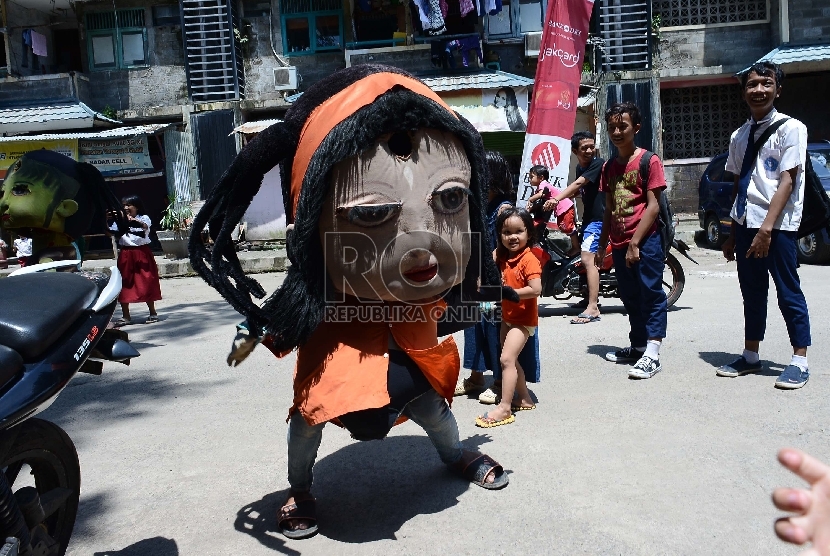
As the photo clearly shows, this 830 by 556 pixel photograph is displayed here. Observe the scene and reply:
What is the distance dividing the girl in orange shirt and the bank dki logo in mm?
6786

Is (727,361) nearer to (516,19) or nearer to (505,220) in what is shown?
(505,220)

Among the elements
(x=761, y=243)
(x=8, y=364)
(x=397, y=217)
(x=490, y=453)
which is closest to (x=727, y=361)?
(x=761, y=243)

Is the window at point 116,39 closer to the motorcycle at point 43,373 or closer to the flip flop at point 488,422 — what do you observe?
the flip flop at point 488,422

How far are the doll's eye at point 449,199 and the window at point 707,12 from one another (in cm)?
1439

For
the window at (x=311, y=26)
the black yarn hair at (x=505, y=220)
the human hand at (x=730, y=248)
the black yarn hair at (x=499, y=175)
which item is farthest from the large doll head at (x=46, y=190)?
the window at (x=311, y=26)

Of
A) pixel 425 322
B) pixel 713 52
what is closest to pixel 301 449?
pixel 425 322

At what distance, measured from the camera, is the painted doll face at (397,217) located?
2.45m

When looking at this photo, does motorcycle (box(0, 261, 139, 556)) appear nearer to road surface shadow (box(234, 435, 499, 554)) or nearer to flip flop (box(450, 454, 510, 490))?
road surface shadow (box(234, 435, 499, 554))

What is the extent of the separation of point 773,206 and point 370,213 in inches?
108

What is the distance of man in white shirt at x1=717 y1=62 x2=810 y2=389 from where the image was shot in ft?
13.5

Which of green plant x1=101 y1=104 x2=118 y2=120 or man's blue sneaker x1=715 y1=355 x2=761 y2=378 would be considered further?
green plant x1=101 y1=104 x2=118 y2=120

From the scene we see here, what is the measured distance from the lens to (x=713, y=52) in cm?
1511

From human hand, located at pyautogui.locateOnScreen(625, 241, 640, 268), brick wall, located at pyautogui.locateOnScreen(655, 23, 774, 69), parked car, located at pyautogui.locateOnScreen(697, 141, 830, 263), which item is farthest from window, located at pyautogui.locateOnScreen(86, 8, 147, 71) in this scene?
human hand, located at pyautogui.locateOnScreen(625, 241, 640, 268)

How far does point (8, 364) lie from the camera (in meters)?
2.00
